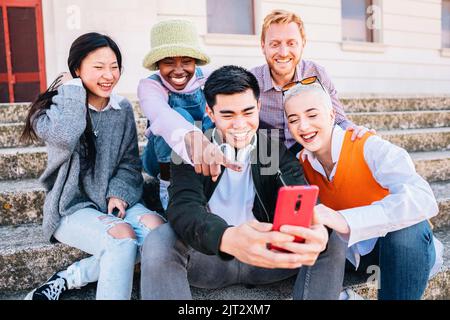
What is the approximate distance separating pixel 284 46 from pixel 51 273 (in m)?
1.65

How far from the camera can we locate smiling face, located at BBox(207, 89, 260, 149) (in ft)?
5.60

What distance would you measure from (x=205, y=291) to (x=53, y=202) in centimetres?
79

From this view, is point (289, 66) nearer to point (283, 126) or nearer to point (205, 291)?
point (283, 126)

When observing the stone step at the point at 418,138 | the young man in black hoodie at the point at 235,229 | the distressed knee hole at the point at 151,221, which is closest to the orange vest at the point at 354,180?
the young man in black hoodie at the point at 235,229

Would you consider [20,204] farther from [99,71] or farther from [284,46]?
[284,46]

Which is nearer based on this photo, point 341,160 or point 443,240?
point 341,160

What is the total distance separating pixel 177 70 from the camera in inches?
84.5

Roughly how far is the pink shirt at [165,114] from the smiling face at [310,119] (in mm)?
431

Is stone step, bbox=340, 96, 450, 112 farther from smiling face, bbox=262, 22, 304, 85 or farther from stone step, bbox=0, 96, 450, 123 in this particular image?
smiling face, bbox=262, 22, 304, 85

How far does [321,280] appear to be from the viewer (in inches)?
58.7

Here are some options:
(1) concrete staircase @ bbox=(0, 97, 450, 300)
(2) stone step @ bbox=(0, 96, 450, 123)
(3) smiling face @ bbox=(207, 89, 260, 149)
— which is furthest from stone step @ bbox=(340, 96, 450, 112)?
(3) smiling face @ bbox=(207, 89, 260, 149)

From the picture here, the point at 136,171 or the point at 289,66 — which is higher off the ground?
the point at 289,66

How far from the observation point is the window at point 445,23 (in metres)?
7.41
